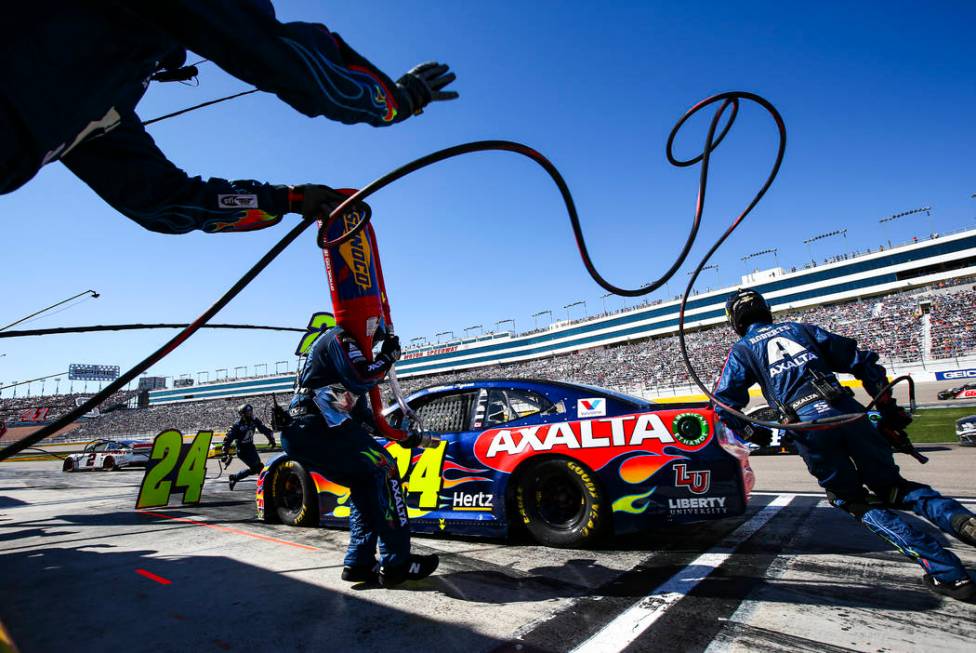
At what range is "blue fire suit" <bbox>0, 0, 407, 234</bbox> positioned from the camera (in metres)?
1.01

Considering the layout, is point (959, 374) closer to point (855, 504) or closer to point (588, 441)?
point (855, 504)

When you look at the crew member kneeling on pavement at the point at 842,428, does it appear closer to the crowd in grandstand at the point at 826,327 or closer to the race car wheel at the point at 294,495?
the race car wheel at the point at 294,495

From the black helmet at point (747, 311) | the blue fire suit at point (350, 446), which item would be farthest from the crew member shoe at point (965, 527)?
the blue fire suit at point (350, 446)

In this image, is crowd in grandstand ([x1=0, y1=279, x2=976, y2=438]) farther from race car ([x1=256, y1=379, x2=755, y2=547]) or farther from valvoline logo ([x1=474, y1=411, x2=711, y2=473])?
valvoline logo ([x1=474, y1=411, x2=711, y2=473])

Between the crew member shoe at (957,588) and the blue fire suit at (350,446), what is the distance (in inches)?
104

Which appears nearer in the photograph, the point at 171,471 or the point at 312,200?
the point at 312,200

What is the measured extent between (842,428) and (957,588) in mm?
787

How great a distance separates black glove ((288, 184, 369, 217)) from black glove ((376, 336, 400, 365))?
124 centimetres

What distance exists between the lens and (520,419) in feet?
12.0

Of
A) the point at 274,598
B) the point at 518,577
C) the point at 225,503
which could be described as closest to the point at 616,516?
the point at 518,577

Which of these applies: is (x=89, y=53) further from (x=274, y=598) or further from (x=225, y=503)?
(x=225, y=503)

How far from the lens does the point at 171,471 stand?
21.1 feet

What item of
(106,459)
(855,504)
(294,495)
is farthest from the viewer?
(106,459)

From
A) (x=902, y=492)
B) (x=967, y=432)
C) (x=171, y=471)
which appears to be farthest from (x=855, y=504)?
(x=967, y=432)
